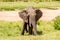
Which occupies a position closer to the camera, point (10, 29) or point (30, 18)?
point (30, 18)

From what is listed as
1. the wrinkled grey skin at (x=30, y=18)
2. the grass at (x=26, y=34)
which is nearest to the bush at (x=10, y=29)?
the grass at (x=26, y=34)

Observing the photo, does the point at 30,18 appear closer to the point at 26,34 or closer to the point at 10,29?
the point at 26,34

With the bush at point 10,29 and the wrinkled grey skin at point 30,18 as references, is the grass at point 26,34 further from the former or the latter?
the wrinkled grey skin at point 30,18

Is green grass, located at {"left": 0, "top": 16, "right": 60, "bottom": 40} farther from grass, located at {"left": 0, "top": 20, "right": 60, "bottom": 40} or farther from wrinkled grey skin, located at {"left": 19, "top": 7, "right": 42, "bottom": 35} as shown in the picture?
wrinkled grey skin, located at {"left": 19, "top": 7, "right": 42, "bottom": 35}

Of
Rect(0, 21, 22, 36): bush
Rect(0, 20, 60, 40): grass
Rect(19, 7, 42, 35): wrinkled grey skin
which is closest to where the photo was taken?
Rect(0, 20, 60, 40): grass

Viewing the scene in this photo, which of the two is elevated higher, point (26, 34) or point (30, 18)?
point (30, 18)

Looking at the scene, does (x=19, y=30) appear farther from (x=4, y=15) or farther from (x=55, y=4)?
(x=55, y=4)

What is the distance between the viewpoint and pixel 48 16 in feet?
54.4

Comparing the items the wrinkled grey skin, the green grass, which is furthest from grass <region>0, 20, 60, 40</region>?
the wrinkled grey skin

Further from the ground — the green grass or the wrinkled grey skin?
the wrinkled grey skin

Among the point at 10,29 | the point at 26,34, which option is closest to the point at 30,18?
the point at 26,34

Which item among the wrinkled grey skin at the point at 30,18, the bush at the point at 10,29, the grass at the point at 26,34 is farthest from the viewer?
the bush at the point at 10,29

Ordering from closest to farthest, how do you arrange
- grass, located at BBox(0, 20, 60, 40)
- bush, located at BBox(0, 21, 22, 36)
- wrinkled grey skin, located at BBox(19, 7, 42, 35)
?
grass, located at BBox(0, 20, 60, 40) → wrinkled grey skin, located at BBox(19, 7, 42, 35) → bush, located at BBox(0, 21, 22, 36)

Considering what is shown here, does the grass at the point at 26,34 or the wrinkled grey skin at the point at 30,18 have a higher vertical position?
the wrinkled grey skin at the point at 30,18
